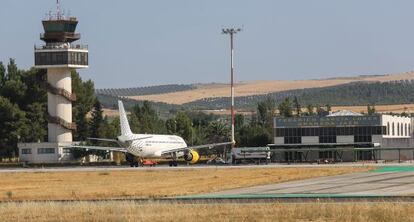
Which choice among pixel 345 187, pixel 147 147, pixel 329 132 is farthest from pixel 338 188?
pixel 329 132

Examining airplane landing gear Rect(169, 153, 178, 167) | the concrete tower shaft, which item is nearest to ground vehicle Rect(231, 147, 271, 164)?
airplane landing gear Rect(169, 153, 178, 167)

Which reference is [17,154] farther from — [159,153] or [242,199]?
[242,199]

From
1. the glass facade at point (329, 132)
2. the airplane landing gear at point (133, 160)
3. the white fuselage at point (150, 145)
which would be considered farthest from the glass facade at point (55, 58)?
the glass facade at point (329, 132)

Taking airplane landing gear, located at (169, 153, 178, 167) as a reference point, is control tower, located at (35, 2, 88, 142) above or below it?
above

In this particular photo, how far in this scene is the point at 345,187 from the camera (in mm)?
60188

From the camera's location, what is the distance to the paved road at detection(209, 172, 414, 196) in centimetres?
5522

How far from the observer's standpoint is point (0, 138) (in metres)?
159

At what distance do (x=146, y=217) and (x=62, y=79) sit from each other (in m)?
115

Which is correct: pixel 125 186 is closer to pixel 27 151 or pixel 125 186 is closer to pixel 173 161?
pixel 173 161

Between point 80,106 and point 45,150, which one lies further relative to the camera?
point 80,106

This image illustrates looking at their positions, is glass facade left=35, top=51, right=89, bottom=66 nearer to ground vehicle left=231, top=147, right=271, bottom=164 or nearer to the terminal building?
ground vehicle left=231, top=147, right=271, bottom=164

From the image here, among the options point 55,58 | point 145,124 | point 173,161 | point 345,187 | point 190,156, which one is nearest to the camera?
point 345,187

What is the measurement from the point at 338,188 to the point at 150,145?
212 feet

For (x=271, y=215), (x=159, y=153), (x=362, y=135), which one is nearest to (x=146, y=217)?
(x=271, y=215)
